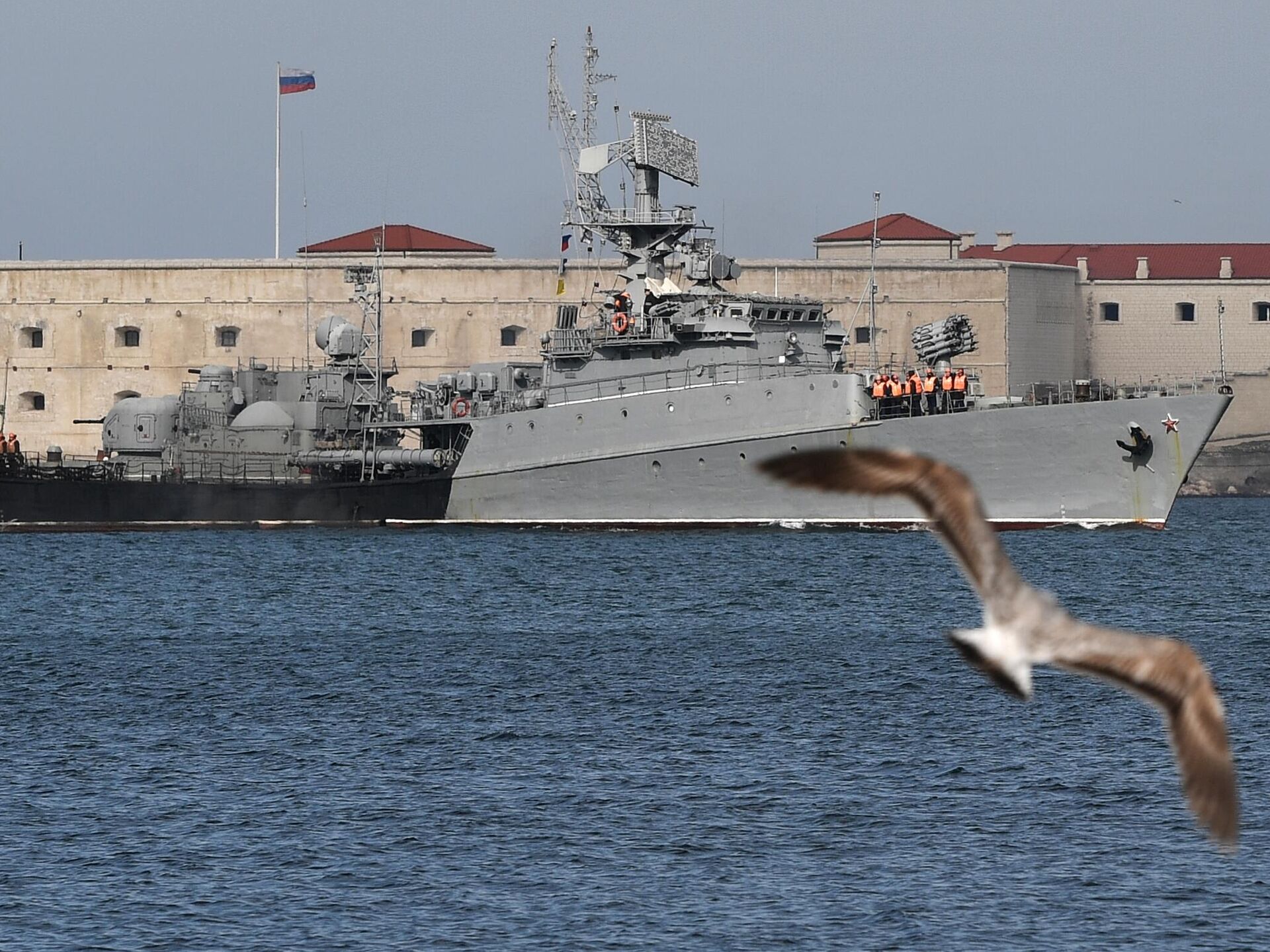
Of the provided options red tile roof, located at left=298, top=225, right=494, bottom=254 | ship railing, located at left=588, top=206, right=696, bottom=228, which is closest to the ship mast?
ship railing, located at left=588, top=206, right=696, bottom=228

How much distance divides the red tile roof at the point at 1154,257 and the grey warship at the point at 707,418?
35.5m

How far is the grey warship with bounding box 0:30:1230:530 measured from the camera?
4256 cm

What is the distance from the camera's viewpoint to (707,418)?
43344mm

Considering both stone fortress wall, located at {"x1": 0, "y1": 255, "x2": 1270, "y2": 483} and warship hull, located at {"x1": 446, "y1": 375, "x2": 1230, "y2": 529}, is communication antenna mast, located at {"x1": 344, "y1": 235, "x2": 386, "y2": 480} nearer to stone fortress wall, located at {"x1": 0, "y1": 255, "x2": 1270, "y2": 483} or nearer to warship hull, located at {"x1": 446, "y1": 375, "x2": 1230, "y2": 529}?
warship hull, located at {"x1": 446, "y1": 375, "x2": 1230, "y2": 529}

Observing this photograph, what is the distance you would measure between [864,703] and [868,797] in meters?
5.26

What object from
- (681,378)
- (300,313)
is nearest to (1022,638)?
(681,378)

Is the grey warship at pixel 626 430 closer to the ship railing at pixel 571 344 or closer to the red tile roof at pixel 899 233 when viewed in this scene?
the ship railing at pixel 571 344

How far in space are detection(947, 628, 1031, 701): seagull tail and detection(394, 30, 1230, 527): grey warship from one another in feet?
113

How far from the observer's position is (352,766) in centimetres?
2017

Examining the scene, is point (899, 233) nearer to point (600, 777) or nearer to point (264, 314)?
point (264, 314)

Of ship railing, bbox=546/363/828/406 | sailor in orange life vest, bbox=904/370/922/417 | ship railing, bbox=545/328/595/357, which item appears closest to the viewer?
sailor in orange life vest, bbox=904/370/922/417

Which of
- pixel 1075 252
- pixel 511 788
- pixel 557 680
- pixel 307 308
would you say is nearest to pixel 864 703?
pixel 557 680

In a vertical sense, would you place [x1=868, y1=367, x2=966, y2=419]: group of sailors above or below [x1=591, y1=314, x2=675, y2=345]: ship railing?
below

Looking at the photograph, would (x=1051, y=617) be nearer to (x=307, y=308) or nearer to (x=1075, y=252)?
(x=307, y=308)
